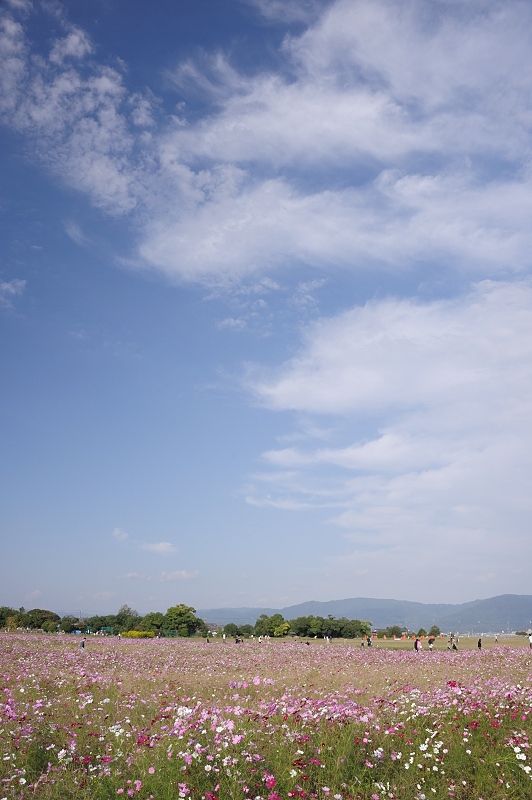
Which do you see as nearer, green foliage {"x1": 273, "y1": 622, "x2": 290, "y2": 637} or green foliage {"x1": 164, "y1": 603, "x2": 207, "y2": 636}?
green foliage {"x1": 273, "y1": 622, "x2": 290, "y2": 637}

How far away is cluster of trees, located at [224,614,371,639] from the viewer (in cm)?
8594

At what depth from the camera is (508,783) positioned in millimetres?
7859

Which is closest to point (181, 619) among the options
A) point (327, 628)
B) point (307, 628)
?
point (307, 628)

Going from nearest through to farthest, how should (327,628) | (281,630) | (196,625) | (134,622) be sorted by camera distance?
(327,628) < (281,630) < (196,625) < (134,622)

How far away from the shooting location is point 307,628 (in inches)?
3472

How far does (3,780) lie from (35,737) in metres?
2.04

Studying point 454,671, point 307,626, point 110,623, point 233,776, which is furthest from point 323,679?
point 110,623

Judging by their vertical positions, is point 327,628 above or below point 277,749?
below

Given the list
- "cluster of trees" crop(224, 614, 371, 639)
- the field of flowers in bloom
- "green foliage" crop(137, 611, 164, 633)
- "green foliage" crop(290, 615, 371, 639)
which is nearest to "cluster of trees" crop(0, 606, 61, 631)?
"green foliage" crop(137, 611, 164, 633)

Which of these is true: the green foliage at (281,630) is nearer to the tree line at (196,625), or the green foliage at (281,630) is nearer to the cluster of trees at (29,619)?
the tree line at (196,625)

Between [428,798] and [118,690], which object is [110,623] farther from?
A: [428,798]

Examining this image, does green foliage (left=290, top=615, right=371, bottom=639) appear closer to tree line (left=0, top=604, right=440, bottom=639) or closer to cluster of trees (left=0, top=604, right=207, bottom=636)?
tree line (left=0, top=604, right=440, bottom=639)

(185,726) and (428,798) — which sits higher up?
(185,726)

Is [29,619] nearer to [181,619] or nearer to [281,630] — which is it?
[181,619]
